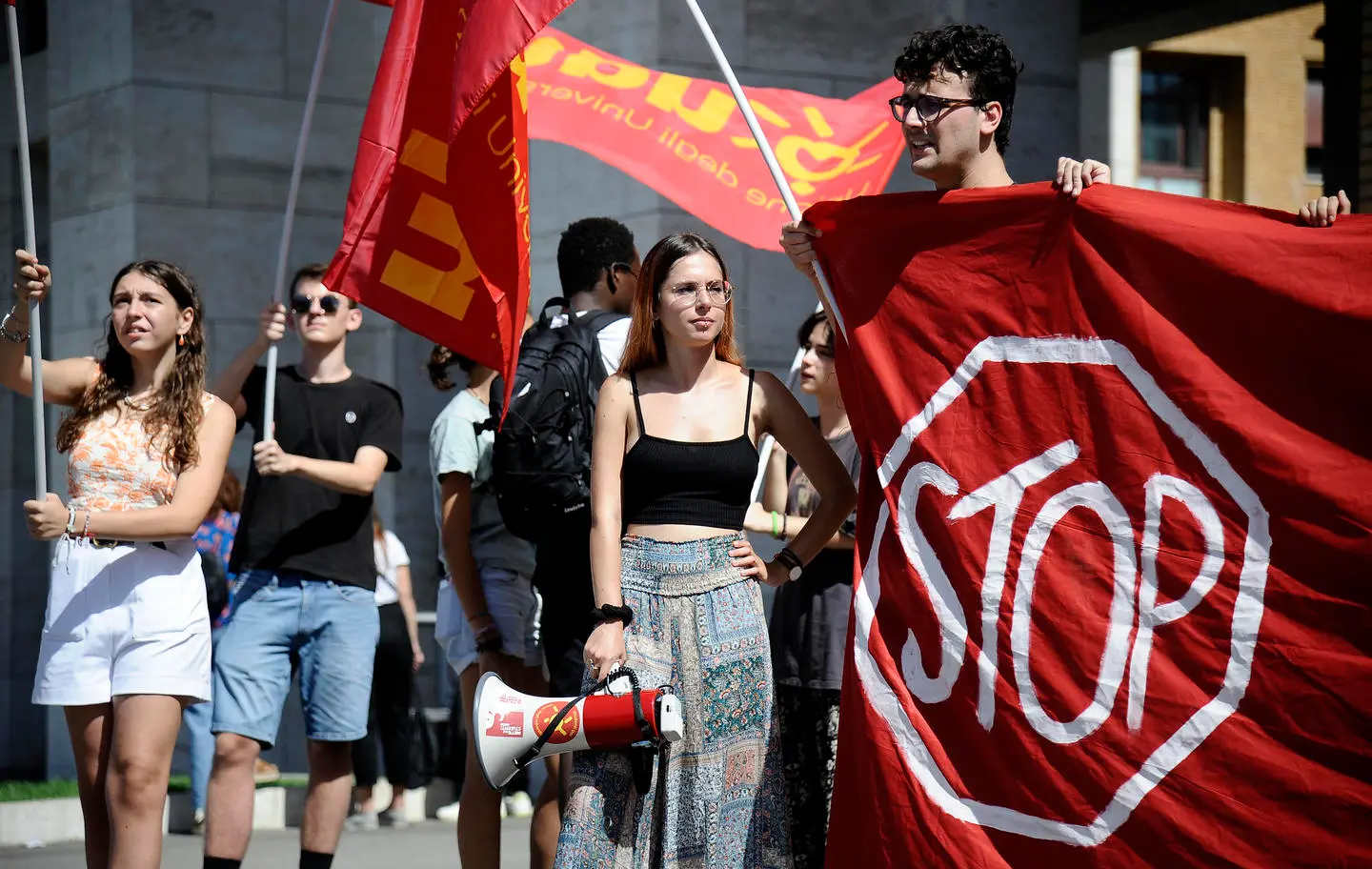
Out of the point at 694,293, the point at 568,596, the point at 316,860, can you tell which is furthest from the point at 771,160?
the point at 316,860

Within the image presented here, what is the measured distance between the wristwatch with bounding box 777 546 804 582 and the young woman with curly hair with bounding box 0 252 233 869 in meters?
1.85

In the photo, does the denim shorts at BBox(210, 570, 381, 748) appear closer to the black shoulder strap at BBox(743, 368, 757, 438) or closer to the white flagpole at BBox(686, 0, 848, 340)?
the black shoulder strap at BBox(743, 368, 757, 438)

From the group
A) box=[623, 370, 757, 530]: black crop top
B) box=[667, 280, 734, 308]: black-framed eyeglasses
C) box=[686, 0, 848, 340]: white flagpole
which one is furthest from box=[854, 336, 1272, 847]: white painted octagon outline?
box=[667, 280, 734, 308]: black-framed eyeglasses

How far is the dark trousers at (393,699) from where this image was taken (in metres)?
8.78

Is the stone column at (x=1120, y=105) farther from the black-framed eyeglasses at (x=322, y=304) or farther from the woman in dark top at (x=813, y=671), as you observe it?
the black-framed eyeglasses at (x=322, y=304)

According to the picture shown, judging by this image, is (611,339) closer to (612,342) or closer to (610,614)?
(612,342)

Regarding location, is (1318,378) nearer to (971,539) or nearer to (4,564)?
(971,539)

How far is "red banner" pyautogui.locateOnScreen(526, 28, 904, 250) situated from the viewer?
6.73 meters

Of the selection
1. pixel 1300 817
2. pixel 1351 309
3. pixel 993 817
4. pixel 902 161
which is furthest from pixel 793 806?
pixel 902 161

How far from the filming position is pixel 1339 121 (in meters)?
12.8

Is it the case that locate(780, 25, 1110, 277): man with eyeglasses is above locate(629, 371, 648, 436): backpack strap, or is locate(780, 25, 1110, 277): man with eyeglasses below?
above

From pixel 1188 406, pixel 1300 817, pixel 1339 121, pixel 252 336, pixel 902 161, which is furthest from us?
pixel 1339 121

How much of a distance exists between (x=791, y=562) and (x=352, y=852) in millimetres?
4068

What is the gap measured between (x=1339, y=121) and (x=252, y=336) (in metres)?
8.20
